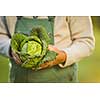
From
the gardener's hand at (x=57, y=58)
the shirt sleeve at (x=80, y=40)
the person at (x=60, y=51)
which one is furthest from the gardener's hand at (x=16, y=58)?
the shirt sleeve at (x=80, y=40)

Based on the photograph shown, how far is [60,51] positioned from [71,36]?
12 centimetres

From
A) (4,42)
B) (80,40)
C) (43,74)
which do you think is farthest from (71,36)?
(4,42)

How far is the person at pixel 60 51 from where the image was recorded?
55.9 inches

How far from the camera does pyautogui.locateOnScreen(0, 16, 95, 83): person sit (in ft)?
4.66

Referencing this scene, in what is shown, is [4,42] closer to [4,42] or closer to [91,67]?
[4,42]

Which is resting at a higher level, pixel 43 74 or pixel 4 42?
pixel 4 42

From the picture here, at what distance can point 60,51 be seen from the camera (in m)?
1.42

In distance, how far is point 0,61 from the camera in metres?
1.42

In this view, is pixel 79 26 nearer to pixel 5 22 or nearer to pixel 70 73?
pixel 70 73

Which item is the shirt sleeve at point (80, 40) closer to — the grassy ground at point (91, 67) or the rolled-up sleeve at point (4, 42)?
the grassy ground at point (91, 67)

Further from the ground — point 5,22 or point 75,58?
point 5,22
